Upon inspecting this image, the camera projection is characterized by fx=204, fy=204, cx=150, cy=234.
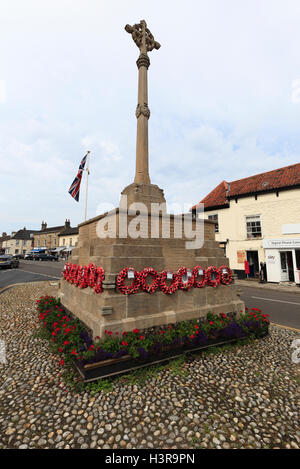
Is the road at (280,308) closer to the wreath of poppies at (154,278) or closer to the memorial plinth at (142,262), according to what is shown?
the memorial plinth at (142,262)

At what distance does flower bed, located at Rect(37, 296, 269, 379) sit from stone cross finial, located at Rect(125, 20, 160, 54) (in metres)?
11.2

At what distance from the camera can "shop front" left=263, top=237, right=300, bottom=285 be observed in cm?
1766

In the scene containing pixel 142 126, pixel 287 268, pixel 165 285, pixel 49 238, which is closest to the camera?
pixel 165 285

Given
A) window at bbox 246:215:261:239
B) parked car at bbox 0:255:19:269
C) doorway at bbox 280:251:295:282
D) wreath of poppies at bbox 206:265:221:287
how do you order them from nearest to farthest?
wreath of poppies at bbox 206:265:221:287 < doorway at bbox 280:251:295:282 < window at bbox 246:215:261:239 < parked car at bbox 0:255:19:269

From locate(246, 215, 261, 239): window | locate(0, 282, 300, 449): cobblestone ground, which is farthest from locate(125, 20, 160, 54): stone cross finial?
locate(246, 215, 261, 239): window

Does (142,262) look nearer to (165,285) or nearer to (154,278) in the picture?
(154,278)

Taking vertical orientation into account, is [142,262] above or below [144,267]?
above

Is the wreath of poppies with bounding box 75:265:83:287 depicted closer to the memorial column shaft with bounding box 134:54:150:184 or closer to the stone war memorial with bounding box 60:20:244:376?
the stone war memorial with bounding box 60:20:244:376

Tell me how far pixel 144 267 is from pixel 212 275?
2.68m

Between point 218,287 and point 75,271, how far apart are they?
5255 mm

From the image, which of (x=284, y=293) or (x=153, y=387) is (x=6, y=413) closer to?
(x=153, y=387)

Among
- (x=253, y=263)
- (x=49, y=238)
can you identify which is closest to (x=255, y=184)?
(x=253, y=263)

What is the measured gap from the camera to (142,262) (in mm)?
5930

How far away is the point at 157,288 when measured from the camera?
5992 millimetres
